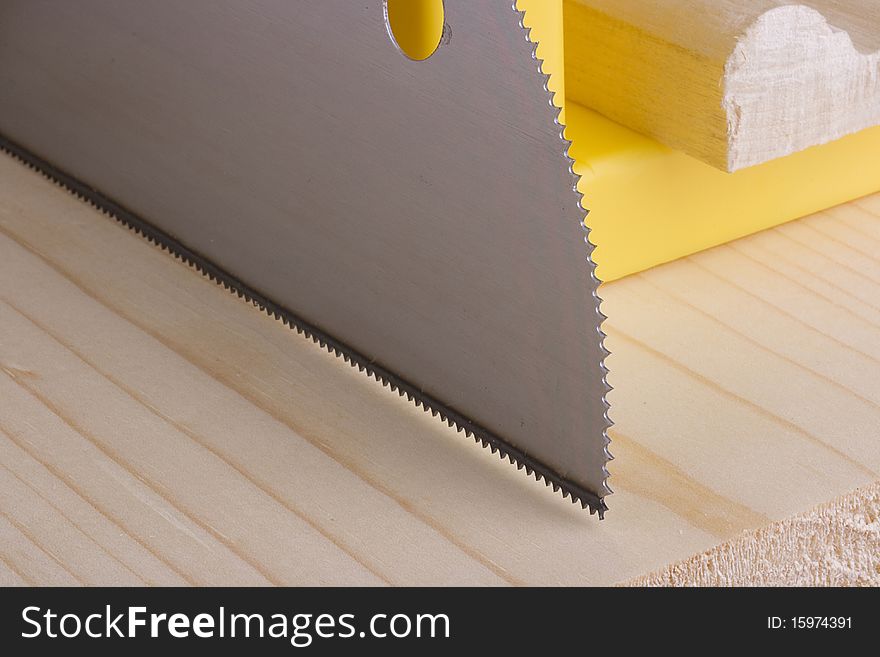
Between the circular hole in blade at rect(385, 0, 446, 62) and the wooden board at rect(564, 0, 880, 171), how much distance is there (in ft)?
0.68

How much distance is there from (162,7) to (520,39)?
0.34 metres

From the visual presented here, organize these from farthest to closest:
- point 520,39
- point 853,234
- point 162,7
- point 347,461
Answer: point 853,234, point 162,7, point 347,461, point 520,39

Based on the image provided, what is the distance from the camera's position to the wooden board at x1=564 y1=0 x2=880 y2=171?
86cm

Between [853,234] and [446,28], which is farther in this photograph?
[853,234]

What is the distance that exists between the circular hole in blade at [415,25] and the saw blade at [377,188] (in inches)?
0.8

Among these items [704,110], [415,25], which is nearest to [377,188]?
[415,25]

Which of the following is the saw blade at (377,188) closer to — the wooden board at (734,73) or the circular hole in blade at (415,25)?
the circular hole in blade at (415,25)

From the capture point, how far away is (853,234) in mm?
1013

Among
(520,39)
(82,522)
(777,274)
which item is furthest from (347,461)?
(777,274)

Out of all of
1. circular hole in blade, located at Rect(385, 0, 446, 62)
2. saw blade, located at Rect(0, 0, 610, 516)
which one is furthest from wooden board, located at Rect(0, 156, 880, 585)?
circular hole in blade, located at Rect(385, 0, 446, 62)

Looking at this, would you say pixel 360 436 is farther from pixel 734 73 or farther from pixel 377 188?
pixel 734 73

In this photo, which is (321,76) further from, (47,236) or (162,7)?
(47,236)

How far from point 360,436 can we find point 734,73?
0.33 m

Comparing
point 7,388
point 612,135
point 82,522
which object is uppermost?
point 612,135
